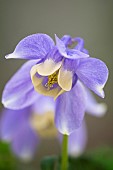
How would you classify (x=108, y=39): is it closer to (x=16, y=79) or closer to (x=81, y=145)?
(x=81, y=145)

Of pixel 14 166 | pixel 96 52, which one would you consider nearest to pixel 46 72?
pixel 14 166

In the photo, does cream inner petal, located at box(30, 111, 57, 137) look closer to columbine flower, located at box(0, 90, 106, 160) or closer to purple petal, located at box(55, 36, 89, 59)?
columbine flower, located at box(0, 90, 106, 160)

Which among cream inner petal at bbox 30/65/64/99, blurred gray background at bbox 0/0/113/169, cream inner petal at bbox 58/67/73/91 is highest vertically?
cream inner petal at bbox 58/67/73/91

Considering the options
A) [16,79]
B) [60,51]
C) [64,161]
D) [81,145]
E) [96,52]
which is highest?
[60,51]

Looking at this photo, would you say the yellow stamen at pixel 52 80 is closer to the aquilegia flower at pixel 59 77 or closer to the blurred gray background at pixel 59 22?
the aquilegia flower at pixel 59 77

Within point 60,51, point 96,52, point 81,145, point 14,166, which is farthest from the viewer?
point 96,52

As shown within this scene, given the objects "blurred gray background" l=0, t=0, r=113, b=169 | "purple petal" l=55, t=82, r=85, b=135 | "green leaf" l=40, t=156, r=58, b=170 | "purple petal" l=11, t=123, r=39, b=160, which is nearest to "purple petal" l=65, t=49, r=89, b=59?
"purple petal" l=55, t=82, r=85, b=135

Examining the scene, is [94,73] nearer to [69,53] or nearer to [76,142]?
[69,53]
